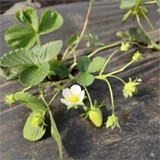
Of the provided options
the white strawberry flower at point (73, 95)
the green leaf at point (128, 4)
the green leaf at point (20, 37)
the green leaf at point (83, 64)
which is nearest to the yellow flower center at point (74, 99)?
the white strawberry flower at point (73, 95)

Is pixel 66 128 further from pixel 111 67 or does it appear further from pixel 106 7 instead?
pixel 106 7

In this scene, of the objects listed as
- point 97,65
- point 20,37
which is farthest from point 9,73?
point 97,65

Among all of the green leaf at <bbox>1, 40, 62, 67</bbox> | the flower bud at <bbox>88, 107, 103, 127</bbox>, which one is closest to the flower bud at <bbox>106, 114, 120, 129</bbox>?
the flower bud at <bbox>88, 107, 103, 127</bbox>

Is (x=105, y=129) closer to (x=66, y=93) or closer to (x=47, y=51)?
(x=66, y=93)

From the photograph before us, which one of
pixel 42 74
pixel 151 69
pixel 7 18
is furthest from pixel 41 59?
pixel 7 18

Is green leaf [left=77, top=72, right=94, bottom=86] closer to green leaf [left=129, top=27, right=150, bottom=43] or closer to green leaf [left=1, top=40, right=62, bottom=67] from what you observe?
green leaf [left=1, top=40, right=62, bottom=67]
